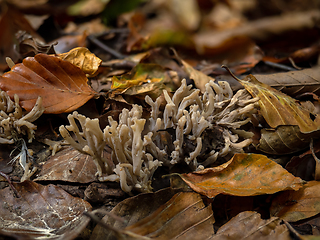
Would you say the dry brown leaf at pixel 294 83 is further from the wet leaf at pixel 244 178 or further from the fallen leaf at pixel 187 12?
the fallen leaf at pixel 187 12

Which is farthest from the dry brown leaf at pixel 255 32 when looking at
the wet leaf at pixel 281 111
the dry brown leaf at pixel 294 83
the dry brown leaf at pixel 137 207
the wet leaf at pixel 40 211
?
the wet leaf at pixel 40 211

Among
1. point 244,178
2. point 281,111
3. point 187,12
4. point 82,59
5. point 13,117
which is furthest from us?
point 187,12

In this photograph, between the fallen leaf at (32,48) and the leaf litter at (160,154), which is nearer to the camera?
the leaf litter at (160,154)

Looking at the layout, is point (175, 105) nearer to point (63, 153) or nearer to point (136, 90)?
point (136, 90)

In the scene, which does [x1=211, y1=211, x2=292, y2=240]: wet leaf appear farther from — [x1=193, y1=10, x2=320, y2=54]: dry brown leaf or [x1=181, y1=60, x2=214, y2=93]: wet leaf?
[x1=193, y1=10, x2=320, y2=54]: dry brown leaf

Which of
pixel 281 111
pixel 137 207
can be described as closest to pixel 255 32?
pixel 281 111

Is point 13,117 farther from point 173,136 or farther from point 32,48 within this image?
point 173,136
